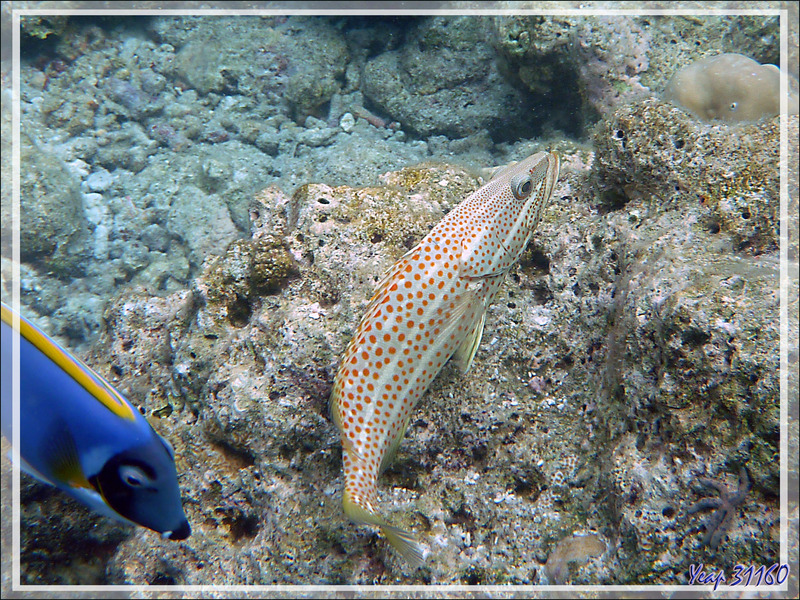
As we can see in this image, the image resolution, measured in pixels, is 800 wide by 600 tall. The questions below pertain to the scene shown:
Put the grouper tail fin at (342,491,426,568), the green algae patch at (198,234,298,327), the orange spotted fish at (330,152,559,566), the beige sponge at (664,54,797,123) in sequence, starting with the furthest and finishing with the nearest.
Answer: the beige sponge at (664,54,797,123), the green algae patch at (198,234,298,327), the orange spotted fish at (330,152,559,566), the grouper tail fin at (342,491,426,568)

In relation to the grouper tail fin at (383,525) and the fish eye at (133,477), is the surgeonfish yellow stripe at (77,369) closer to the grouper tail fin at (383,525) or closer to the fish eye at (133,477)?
the fish eye at (133,477)

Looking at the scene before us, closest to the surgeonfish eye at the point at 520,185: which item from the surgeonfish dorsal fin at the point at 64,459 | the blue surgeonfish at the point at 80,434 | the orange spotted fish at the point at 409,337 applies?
the orange spotted fish at the point at 409,337

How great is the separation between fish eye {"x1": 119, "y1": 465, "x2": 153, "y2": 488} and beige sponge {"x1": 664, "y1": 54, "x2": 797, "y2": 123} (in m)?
3.88

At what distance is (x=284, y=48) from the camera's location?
7398mm

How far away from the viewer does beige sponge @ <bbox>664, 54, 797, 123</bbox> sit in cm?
301

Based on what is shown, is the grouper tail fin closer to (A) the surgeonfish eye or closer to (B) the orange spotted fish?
(B) the orange spotted fish

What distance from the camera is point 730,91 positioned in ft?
10.1

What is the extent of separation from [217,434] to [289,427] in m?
0.59

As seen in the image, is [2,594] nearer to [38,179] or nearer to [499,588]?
[499,588]

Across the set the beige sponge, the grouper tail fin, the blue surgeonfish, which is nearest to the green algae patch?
the grouper tail fin

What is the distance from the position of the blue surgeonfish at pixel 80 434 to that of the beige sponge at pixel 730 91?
151 inches

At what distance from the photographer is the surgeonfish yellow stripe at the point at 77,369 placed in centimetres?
108

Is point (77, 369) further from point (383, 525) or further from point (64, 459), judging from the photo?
point (383, 525)

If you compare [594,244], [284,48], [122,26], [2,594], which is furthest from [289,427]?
[122,26]
